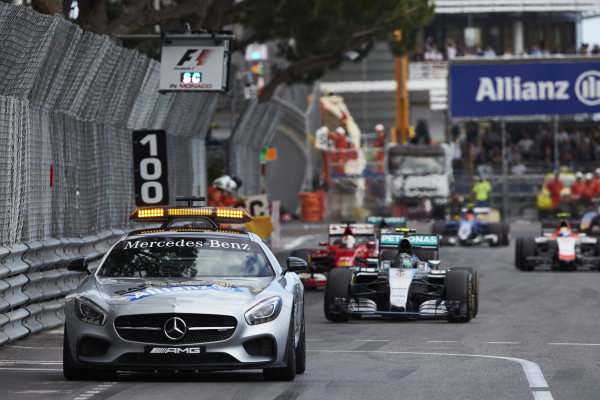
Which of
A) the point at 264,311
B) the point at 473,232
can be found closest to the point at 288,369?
the point at 264,311

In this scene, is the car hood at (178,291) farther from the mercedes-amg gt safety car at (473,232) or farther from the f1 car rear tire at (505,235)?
the f1 car rear tire at (505,235)

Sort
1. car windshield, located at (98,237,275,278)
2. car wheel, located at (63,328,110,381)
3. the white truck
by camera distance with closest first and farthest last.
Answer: car wheel, located at (63,328,110,381), car windshield, located at (98,237,275,278), the white truck

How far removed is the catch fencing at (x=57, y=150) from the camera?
12914 millimetres

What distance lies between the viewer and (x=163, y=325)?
30.0 ft

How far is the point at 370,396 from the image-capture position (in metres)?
8.76

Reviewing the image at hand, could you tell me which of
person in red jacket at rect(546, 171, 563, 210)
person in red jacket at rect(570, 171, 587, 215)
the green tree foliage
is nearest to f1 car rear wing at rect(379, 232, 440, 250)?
the green tree foliage

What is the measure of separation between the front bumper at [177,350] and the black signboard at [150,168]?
7889 millimetres

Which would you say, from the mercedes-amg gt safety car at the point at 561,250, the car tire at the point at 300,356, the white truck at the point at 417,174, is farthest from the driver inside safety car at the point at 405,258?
the white truck at the point at 417,174

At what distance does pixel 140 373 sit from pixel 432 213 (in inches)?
1431

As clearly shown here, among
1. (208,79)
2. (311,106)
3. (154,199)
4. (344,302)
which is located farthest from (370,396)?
(311,106)

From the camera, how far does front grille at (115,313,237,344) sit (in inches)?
360

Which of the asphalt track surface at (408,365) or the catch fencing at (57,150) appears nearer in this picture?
the asphalt track surface at (408,365)

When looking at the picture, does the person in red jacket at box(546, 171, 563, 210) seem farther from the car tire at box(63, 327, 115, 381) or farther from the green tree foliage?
the car tire at box(63, 327, 115, 381)

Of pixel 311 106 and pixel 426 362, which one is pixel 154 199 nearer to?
pixel 426 362
